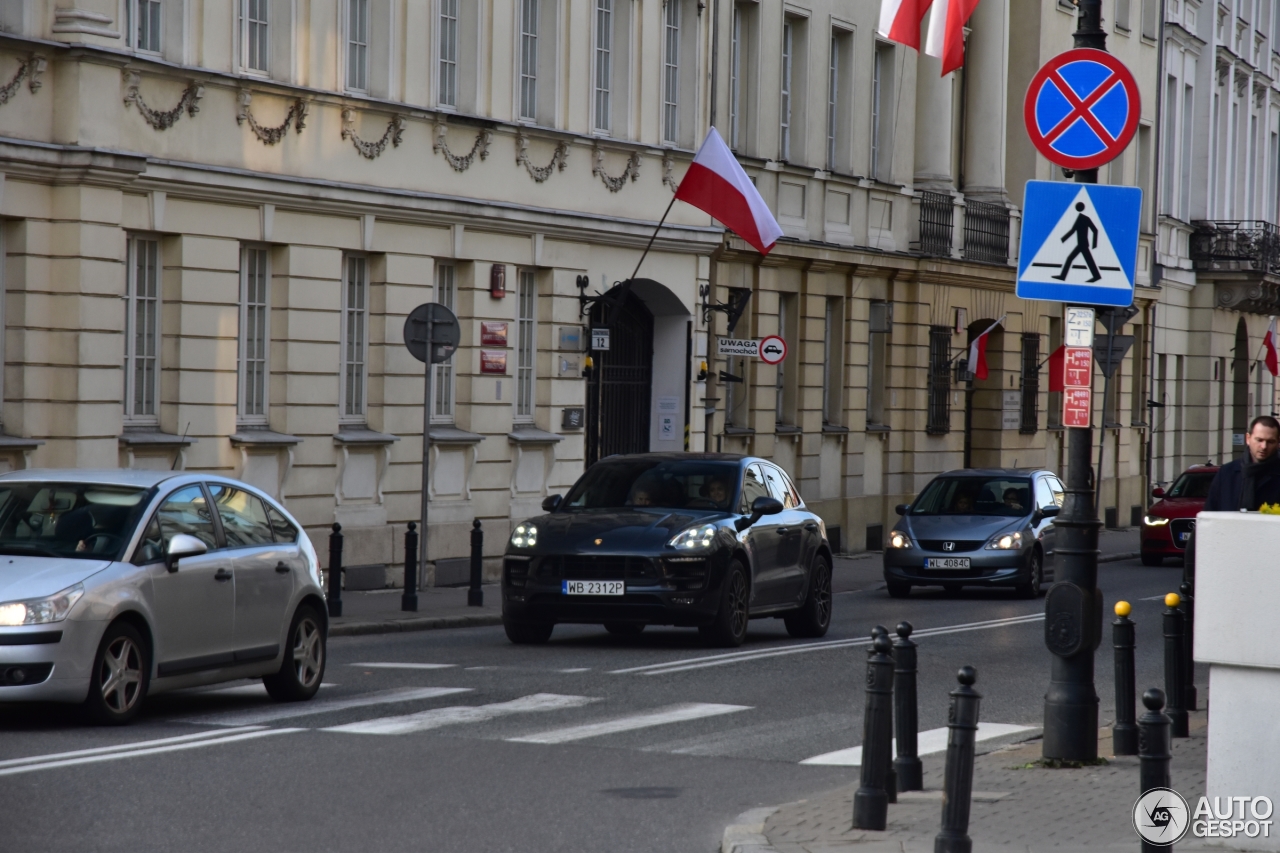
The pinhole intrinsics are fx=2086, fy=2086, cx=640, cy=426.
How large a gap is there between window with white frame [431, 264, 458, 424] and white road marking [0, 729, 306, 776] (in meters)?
14.8

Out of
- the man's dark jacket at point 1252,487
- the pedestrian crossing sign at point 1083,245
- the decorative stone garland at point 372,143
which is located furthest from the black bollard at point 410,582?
the pedestrian crossing sign at point 1083,245

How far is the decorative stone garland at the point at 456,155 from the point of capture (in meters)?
25.9

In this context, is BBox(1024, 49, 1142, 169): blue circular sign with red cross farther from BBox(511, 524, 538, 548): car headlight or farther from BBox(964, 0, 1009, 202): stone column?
BBox(964, 0, 1009, 202): stone column

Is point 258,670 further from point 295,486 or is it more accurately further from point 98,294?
point 295,486

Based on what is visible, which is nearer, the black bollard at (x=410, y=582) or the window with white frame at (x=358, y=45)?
the black bollard at (x=410, y=582)

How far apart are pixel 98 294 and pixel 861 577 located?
14.3 metres

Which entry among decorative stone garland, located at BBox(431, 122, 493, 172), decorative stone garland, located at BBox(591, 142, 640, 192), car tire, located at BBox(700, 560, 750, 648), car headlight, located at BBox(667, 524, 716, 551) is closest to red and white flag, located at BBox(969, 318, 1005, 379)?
decorative stone garland, located at BBox(591, 142, 640, 192)

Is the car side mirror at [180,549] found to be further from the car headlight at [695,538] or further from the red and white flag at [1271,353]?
the red and white flag at [1271,353]

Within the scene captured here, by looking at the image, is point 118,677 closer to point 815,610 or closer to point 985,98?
point 815,610

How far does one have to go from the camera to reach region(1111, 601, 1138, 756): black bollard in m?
11.3

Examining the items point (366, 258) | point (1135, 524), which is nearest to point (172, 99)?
point (366, 258)

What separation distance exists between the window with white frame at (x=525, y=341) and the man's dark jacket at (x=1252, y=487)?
16281 mm

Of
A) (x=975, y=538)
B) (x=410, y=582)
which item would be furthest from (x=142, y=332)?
(x=975, y=538)

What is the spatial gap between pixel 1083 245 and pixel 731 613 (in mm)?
7286
